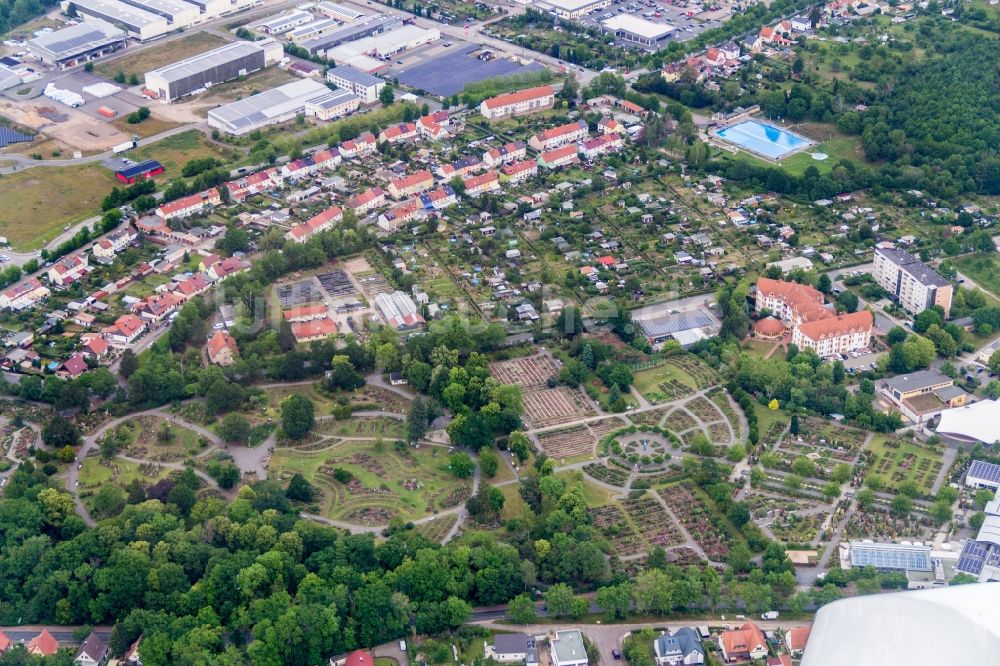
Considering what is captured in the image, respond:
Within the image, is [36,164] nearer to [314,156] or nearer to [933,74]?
[314,156]

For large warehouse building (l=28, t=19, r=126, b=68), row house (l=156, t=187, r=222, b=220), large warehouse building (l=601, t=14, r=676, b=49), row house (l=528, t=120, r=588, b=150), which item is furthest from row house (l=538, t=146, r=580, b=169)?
large warehouse building (l=28, t=19, r=126, b=68)

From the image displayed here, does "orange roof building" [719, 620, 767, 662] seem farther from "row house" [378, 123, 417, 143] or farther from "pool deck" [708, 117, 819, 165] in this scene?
"row house" [378, 123, 417, 143]

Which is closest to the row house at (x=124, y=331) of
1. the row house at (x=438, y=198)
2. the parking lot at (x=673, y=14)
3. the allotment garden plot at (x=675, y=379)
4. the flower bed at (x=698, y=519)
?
the row house at (x=438, y=198)

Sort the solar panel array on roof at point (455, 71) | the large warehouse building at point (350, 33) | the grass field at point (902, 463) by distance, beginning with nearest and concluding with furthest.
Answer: the grass field at point (902, 463) → the solar panel array on roof at point (455, 71) → the large warehouse building at point (350, 33)

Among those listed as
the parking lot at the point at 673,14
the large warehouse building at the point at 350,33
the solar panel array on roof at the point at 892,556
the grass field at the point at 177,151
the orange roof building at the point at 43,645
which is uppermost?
the solar panel array on roof at the point at 892,556

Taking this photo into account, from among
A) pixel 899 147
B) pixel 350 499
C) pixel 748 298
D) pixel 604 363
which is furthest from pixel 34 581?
pixel 899 147

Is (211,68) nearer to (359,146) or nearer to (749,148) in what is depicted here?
(359,146)

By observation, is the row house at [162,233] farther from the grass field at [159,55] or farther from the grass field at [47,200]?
the grass field at [159,55]
